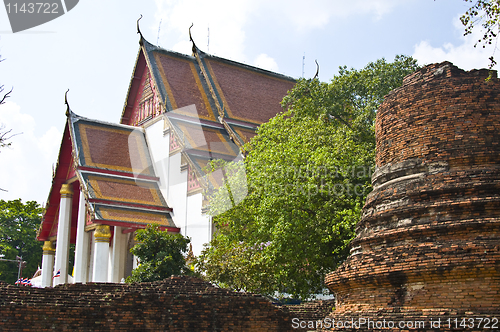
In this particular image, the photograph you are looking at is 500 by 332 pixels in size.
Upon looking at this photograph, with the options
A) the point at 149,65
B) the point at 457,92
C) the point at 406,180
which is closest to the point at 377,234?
the point at 406,180

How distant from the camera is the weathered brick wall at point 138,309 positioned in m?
8.16

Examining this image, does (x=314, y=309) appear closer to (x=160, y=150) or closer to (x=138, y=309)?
(x=138, y=309)

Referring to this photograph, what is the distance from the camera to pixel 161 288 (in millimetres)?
9117

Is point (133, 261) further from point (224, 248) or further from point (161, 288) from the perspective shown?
point (161, 288)

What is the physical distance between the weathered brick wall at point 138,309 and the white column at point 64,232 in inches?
460

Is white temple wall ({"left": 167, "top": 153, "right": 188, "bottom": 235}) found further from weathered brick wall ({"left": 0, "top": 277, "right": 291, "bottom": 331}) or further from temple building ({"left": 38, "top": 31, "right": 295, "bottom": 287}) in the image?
weathered brick wall ({"left": 0, "top": 277, "right": 291, "bottom": 331})

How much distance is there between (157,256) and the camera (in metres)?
13.7

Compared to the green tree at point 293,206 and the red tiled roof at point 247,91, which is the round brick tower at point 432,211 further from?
the red tiled roof at point 247,91

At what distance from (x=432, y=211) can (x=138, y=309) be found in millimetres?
4532

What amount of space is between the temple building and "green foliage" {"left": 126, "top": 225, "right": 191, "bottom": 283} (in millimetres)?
2934

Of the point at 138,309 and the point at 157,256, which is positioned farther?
the point at 157,256

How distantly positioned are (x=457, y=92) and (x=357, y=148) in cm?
591

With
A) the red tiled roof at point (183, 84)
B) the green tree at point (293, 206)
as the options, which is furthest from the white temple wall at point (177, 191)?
the green tree at point (293, 206)

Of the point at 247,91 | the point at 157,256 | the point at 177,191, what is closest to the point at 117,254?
the point at 177,191
